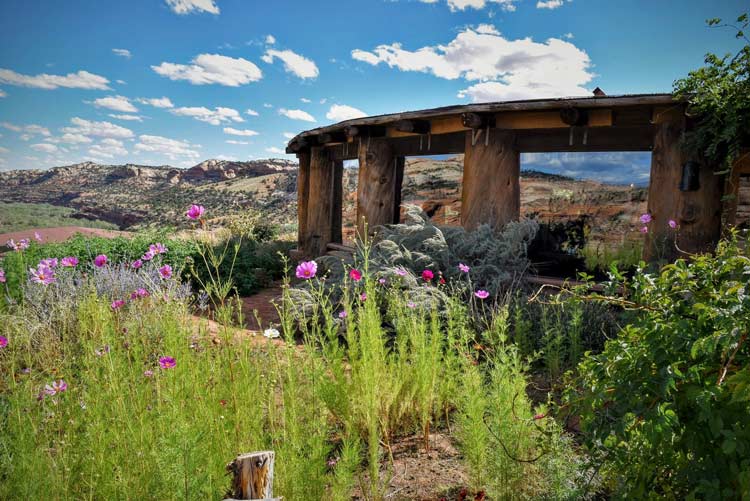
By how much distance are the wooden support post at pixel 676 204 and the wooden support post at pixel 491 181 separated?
1644 millimetres

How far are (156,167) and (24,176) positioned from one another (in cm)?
990

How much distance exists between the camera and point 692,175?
522cm

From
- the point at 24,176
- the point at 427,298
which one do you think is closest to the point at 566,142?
the point at 427,298

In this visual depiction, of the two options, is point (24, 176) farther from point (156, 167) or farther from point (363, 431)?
point (363, 431)

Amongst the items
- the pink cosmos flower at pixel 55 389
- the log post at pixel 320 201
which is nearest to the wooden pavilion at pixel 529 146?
the log post at pixel 320 201

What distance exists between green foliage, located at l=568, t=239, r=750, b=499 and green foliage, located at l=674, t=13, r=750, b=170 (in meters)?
3.76

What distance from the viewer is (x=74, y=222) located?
2366cm

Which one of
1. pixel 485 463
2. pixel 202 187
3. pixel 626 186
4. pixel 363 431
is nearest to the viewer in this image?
pixel 485 463

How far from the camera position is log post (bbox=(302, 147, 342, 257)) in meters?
10.1

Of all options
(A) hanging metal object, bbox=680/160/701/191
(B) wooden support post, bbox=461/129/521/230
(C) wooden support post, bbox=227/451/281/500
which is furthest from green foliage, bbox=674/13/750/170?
(C) wooden support post, bbox=227/451/281/500

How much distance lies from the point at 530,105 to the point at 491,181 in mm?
1099

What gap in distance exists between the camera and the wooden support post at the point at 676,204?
206 inches

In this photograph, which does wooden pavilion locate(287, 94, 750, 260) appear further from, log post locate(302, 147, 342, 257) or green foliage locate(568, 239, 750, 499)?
green foliage locate(568, 239, 750, 499)

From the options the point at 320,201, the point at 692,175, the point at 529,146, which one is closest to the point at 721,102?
the point at 692,175
